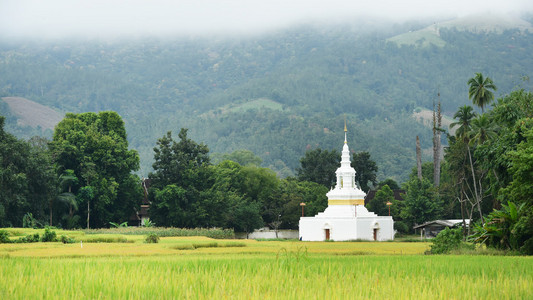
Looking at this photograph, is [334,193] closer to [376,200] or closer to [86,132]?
[376,200]

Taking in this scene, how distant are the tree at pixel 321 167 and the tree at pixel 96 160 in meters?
41.7

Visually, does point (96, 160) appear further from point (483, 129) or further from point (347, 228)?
point (483, 129)

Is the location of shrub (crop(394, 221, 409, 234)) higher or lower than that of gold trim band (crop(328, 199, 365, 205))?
lower

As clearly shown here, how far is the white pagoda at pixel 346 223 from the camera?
246ft

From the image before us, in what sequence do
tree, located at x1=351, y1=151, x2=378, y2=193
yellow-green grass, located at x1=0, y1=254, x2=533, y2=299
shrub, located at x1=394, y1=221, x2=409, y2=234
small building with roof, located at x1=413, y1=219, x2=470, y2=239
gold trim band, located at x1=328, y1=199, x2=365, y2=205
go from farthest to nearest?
tree, located at x1=351, y1=151, x2=378, y2=193 → shrub, located at x1=394, y1=221, x2=409, y2=234 → gold trim band, located at x1=328, y1=199, x2=365, y2=205 → small building with roof, located at x1=413, y1=219, x2=470, y2=239 → yellow-green grass, located at x1=0, y1=254, x2=533, y2=299

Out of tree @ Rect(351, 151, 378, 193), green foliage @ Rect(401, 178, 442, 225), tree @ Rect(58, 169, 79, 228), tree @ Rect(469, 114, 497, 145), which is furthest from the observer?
tree @ Rect(351, 151, 378, 193)

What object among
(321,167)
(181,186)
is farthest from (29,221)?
(321,167)

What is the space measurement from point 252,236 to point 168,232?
27308 millimetres

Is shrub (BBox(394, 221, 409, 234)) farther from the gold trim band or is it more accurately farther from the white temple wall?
the gold trim band

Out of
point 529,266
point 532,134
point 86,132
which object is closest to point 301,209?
point 86,132

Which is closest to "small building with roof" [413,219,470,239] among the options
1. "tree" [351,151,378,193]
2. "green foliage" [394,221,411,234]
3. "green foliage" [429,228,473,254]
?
"green foliage" [394,221,411,234]

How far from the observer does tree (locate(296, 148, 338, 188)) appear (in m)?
106

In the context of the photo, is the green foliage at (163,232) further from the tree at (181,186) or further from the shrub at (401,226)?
the shrub at (401,226)

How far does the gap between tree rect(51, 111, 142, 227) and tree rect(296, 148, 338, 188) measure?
1641 inches
